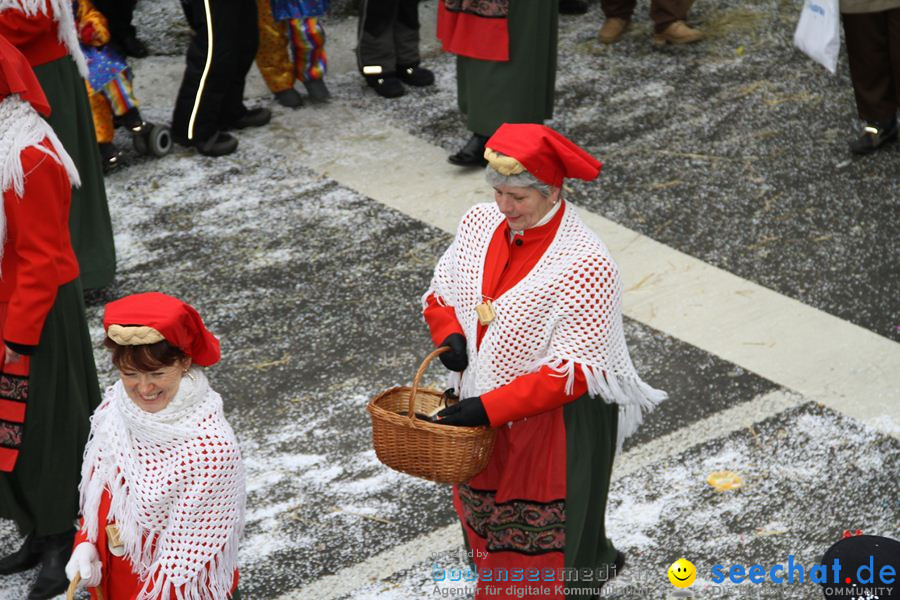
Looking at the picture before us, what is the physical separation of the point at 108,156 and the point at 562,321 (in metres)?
4.82

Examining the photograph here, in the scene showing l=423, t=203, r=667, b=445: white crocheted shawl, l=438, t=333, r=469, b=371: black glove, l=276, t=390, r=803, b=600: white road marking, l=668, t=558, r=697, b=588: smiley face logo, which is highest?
l=423, t=203, r=667, b=445: white crocheted shawl

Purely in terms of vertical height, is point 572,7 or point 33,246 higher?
point 33,246

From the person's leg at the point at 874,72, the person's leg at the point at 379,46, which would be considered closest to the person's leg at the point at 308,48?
the person's leg at the point at 379,46

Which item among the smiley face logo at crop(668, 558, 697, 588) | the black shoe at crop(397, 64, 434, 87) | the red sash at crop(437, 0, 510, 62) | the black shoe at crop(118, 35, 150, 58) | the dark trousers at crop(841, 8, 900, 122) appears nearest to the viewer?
the smiley face logo at crop(668, 558, 697, 588)

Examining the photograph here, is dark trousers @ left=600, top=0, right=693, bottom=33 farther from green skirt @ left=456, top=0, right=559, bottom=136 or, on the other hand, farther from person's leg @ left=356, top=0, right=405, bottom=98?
green skirt @ left=456, top=0, right=559, bottom=136

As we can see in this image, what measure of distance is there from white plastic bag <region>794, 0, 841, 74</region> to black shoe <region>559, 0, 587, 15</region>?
3106mm

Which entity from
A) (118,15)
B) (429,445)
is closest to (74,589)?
(429,445)

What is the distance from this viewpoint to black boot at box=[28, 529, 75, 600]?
4.81m

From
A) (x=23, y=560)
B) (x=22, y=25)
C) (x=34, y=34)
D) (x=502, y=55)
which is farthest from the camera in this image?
(x=502, y=55)

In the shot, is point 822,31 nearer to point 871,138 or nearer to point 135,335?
point 871,138

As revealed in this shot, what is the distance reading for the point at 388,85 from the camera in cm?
918

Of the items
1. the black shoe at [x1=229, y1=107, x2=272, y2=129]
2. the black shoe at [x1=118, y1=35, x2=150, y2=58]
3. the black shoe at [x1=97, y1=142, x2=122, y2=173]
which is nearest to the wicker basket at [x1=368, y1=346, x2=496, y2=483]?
the black shoe at [x1=97, y1=142, x2=122, y2=173]

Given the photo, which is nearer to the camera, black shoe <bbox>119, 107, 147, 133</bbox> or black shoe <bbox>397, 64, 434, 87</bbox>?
black shoe <bbox>119, 107, 147, 133</bbox>

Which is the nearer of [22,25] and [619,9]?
[22,25]
